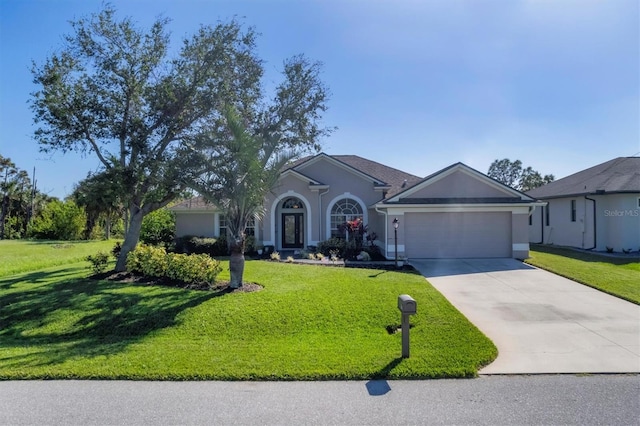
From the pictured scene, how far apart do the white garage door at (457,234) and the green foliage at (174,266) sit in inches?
353

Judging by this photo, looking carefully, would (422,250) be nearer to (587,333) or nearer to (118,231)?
(587,333)

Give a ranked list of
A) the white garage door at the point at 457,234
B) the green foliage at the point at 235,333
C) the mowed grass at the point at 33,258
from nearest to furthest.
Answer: the green foliage at the point at 235,333 → the mowed grass at the point at 33,258 → the white garage door at the point at 457,234

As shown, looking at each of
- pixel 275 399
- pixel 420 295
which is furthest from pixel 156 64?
pixel 275 399

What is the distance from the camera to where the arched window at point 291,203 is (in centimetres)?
2009

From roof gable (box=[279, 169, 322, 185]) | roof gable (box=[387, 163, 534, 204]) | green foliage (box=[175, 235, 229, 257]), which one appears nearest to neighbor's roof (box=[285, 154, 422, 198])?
roof gable (box=[279, 169, 322, 185])

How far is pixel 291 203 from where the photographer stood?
20.2 meters

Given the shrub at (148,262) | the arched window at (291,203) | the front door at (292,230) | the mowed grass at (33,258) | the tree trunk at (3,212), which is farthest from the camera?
the tree trunk at (3,212)

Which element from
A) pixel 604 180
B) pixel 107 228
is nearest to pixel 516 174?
pixel 604 180

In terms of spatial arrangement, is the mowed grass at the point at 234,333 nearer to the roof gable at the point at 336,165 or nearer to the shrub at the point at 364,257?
the shrub at the point at 364,257

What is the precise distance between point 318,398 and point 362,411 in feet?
1.90

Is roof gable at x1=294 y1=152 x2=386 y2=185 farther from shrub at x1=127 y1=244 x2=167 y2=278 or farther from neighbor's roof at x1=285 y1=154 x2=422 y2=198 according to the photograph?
shrub at x1=127 y1=244 x2=167 y2=278

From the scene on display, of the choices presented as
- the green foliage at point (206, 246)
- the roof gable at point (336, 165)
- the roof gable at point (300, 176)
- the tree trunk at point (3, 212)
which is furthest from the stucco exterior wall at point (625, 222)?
the tree trunk at point (3, 212)

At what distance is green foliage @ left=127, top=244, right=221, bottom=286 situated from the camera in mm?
10484

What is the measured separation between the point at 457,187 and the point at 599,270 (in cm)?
602
